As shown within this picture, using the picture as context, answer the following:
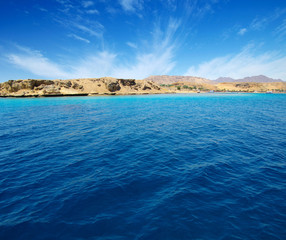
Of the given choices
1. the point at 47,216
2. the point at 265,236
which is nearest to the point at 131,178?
the point at 47,216

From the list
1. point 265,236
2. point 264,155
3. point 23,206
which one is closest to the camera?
point 265,236

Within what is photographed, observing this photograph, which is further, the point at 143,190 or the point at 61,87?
the point at 61,87

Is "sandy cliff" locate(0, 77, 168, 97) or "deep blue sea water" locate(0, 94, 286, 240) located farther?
"sandy cliff" locate(0, 77, 168, 97)

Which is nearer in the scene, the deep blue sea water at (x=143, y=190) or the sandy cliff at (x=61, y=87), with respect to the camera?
the deep blue sea water at (x=143, y=190)

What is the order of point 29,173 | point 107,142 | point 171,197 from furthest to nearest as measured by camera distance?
point 107,142
point 29,173
point 171,197

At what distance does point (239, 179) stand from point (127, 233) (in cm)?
748

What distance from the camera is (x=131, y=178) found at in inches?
373

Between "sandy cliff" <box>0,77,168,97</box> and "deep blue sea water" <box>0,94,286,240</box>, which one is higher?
"sandy cliff" <box>0,77,168,97</box>

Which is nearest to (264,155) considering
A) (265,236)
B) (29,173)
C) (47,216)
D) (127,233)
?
(265,236)

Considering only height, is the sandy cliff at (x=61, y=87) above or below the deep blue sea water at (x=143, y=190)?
above

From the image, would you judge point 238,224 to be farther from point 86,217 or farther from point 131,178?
point 86,217

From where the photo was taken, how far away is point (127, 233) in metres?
5.82

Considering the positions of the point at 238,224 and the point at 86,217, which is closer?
the point at 238,224

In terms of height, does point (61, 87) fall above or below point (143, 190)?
above
